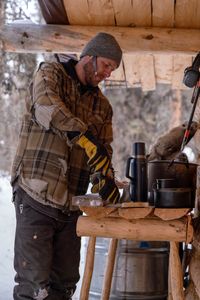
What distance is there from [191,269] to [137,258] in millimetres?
734

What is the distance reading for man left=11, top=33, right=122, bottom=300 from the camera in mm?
3010

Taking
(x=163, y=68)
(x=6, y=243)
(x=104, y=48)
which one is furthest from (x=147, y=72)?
(x=104, y=48)

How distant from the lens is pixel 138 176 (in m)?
2.98

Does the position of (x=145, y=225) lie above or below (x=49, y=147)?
below

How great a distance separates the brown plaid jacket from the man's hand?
0.14 meters

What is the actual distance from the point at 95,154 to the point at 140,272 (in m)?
1.40

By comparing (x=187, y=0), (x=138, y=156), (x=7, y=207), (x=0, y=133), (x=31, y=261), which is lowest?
(x=31, y=261)

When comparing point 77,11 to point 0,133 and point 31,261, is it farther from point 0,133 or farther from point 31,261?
point 0,133

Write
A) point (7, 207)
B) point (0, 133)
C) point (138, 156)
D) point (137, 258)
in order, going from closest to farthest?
point (138, 156)
point (137, 258)
point (7, 207)
point (0, 133)

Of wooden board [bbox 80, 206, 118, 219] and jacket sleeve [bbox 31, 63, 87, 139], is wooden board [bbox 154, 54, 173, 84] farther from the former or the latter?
wooden board [bbox 80, 206, 118, 219]

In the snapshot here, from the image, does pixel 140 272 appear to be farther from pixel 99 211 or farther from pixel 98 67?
pixel 98 67

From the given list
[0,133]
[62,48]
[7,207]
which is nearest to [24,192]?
[62,48]

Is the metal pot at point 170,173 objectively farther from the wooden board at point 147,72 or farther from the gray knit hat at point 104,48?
the wooden board at point 147,72

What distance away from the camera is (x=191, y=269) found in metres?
3.28
